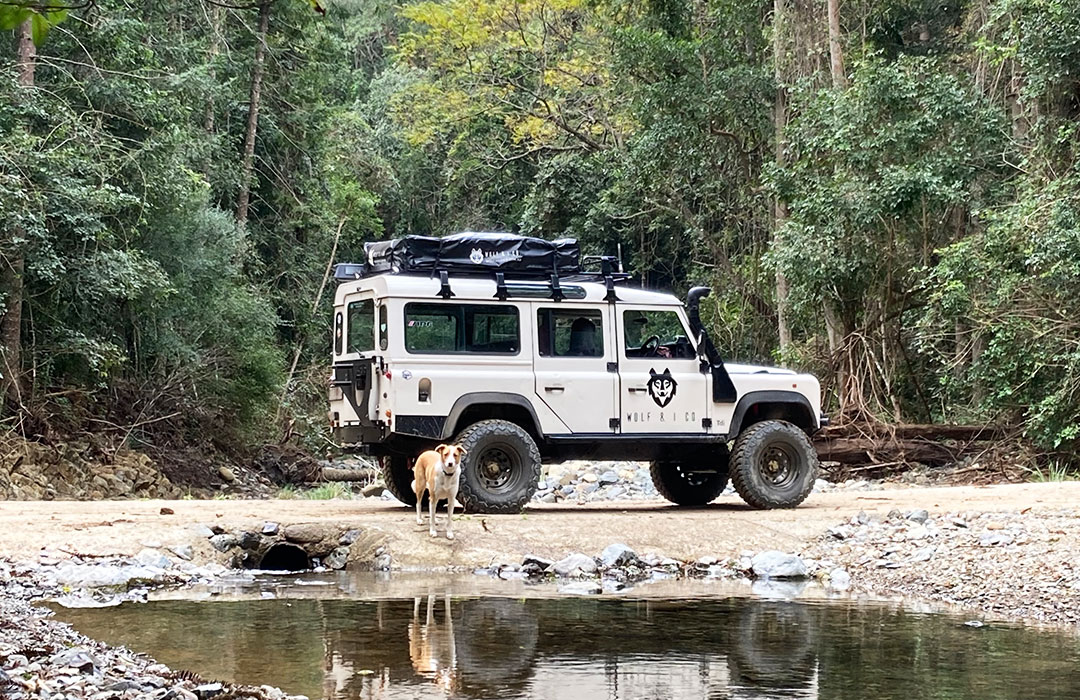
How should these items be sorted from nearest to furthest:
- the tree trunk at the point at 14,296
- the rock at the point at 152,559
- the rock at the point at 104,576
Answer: the rock at the point at 104,576
the rock at the point at 152,559
the tree trunk at the point at 14,296

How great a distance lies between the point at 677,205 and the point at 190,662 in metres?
25.9

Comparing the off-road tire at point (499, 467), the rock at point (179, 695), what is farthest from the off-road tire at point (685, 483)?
the rock at point (179, 695)

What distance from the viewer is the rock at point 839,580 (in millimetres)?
10219

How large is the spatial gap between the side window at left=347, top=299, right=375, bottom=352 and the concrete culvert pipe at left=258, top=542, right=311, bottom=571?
6.91ft

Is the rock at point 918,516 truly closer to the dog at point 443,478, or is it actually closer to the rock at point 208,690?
the dog at point 443,478

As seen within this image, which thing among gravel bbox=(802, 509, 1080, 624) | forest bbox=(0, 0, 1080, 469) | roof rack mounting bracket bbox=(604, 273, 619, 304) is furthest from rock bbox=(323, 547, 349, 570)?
forest bbox=(0, 0, 1080, 469)

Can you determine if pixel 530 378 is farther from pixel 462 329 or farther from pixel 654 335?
pixel 654 335

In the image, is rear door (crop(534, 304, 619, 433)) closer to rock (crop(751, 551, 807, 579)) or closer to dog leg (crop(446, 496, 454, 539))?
dog leg (crop(446, 496, 454, 539))

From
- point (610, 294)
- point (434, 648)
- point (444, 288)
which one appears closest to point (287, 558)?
point (444, 288)

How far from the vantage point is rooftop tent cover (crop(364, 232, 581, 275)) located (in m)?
12.6

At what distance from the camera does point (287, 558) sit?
454 inches

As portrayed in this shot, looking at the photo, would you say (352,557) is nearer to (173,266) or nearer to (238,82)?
(173,266)

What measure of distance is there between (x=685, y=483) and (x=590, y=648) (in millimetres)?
7125

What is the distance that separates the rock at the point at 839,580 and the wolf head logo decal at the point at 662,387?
9.78 feet
